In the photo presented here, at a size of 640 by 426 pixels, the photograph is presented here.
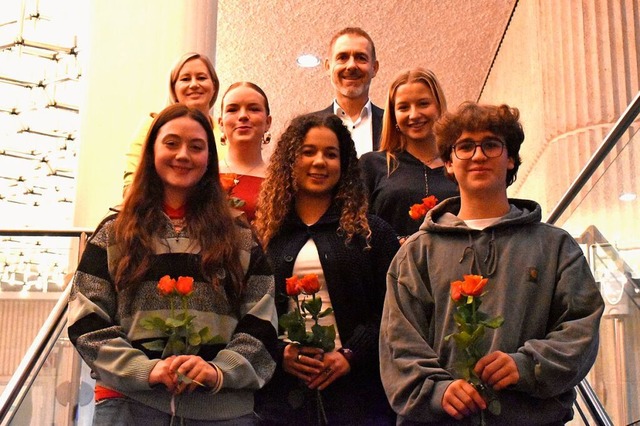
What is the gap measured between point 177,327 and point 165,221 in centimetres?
47

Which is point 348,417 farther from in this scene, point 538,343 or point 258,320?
point 538,343

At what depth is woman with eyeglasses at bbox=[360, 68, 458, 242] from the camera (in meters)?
3.66

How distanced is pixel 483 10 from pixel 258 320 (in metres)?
8.09

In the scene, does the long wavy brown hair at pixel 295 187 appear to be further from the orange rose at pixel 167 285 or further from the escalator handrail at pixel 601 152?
the escalator handrail at pixel 601 152

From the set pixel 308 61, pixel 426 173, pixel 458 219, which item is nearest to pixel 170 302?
pixel 458 219

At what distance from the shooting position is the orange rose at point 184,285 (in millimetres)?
2543

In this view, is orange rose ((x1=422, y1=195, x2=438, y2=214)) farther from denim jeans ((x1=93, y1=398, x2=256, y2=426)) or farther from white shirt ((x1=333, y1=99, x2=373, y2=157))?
white shirt ((x1=333, y1=99, x2=373, y2=157))

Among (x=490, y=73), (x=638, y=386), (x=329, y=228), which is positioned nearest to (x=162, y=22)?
(x=329, y=228)

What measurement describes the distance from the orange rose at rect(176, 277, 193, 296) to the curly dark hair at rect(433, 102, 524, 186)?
101cm

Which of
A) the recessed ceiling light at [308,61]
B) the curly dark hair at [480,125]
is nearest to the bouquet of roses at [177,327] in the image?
the curly dark hair at [480,125]

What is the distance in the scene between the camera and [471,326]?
2504mm

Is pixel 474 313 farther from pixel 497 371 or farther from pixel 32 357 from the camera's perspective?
pixel 32 357

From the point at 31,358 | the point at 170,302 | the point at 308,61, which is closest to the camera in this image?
the point at 170,302

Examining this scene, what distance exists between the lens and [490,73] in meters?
11.8
